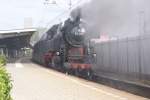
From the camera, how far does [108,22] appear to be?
25859 mm

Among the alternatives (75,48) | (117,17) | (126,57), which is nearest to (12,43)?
(75,48)

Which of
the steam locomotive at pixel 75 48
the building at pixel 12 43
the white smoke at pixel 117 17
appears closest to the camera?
the white smoke at pixel 117 17

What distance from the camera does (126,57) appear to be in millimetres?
26938

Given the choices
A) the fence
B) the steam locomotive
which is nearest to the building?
the steam locomotive

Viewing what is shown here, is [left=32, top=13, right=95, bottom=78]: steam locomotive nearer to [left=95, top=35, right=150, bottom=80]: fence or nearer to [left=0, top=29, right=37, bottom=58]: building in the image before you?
[left=95, top=35, right=150, bottom=80]: fence

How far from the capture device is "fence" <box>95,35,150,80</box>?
911 inches

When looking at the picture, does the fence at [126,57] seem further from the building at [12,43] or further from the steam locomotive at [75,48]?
the building at [12,43]

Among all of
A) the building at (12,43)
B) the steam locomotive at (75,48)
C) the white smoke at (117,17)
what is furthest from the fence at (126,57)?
the building at (12,43)

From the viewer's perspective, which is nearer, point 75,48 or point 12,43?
point 75,48

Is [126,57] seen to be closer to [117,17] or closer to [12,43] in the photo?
[117,17]

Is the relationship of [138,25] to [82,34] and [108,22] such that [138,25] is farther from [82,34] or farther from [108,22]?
[82,34]

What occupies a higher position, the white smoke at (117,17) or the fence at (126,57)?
the white smoke at (117,17)

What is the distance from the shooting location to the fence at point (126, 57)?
75.9ft

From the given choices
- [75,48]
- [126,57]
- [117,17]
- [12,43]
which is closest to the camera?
[117,17]
